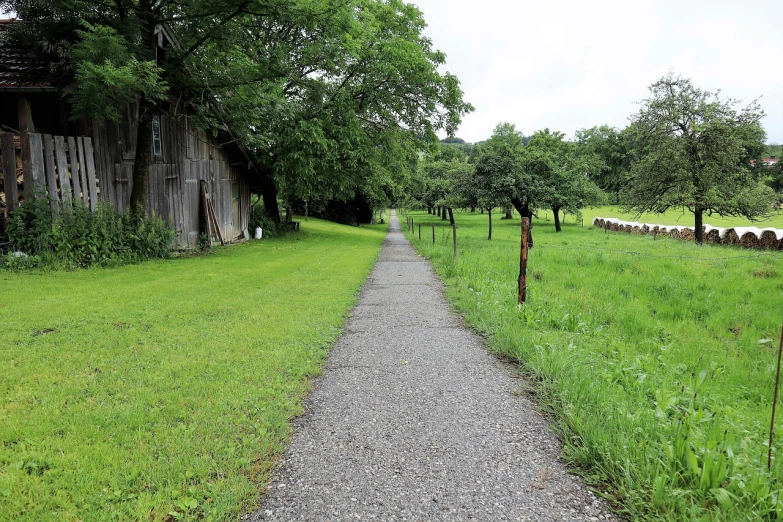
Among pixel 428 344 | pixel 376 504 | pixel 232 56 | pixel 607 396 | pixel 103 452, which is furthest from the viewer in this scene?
pixel 232 56

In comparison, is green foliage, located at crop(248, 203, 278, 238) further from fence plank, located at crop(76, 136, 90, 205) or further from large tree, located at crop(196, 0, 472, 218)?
fence plank, located at crop(76, 136, 90, 205)

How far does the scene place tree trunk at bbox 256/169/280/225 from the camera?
76.8ft

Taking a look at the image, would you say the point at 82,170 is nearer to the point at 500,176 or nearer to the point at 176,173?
the point at 176,173

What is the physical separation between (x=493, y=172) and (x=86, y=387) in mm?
17878

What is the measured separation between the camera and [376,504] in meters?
2.57

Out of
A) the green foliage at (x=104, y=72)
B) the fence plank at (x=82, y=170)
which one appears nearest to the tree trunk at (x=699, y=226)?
the green foliage at (x=104, y=72)

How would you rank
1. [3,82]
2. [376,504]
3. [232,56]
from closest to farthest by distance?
[376,504] < [3,82] < [232,56]

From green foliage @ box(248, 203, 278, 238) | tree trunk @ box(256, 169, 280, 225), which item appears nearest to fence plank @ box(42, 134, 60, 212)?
tree trunk @ box(256, 169, 280, 225)

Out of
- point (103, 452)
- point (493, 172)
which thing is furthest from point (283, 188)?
point (103, 452)

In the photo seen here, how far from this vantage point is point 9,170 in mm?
10008

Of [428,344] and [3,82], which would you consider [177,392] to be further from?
[3,82]

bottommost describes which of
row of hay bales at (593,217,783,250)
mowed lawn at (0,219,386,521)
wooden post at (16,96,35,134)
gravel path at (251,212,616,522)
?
gravel path at (251,212,616,522)

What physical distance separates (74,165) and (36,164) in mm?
983

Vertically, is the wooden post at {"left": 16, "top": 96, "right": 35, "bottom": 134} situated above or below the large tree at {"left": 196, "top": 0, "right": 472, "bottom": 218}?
below
